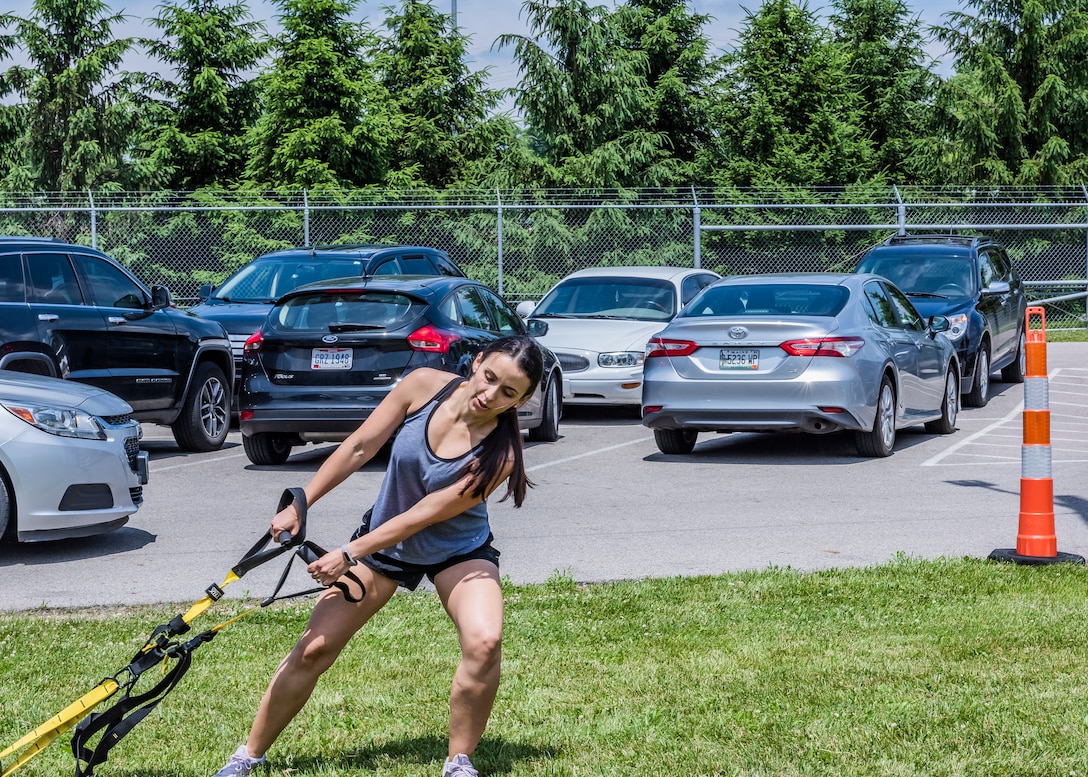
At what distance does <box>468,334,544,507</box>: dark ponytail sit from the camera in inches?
154

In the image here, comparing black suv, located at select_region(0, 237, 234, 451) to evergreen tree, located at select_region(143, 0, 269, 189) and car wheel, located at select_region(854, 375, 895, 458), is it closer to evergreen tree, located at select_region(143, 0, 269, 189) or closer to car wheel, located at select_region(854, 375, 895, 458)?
car wheel, located at select_region(854, 375, 895, 458)

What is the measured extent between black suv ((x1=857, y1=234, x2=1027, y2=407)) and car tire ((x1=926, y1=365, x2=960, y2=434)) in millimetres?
1772

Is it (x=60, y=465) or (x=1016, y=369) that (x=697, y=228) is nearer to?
(x=1016, y=369)

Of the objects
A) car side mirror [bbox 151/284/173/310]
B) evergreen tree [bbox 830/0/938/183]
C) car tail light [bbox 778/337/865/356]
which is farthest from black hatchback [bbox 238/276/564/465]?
evergreen tree [bbox 830/0/938/183]

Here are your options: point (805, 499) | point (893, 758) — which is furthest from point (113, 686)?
point (805, 499)

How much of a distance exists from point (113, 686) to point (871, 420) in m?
8.66

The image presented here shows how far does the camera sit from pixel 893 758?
432 cm

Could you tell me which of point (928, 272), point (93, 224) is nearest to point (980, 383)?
point (928, 272)

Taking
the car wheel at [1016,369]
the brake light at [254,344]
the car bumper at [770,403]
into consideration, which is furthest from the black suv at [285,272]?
the car wheel at [1016,369]

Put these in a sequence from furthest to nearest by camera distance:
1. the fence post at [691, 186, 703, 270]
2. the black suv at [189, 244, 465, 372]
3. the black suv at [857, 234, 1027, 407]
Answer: the fence post at [691, 186, 703, 270] < the black suv at [857, 234, 1027, 407] < the black suv at [189, 244, 465, 372]

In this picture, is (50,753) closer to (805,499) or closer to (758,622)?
(758,622)

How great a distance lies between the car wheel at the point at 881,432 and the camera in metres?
11.6

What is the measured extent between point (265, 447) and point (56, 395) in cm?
379

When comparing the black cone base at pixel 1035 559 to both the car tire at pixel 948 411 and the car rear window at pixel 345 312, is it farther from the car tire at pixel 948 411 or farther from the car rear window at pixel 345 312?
the car tire at pixel 948 411
